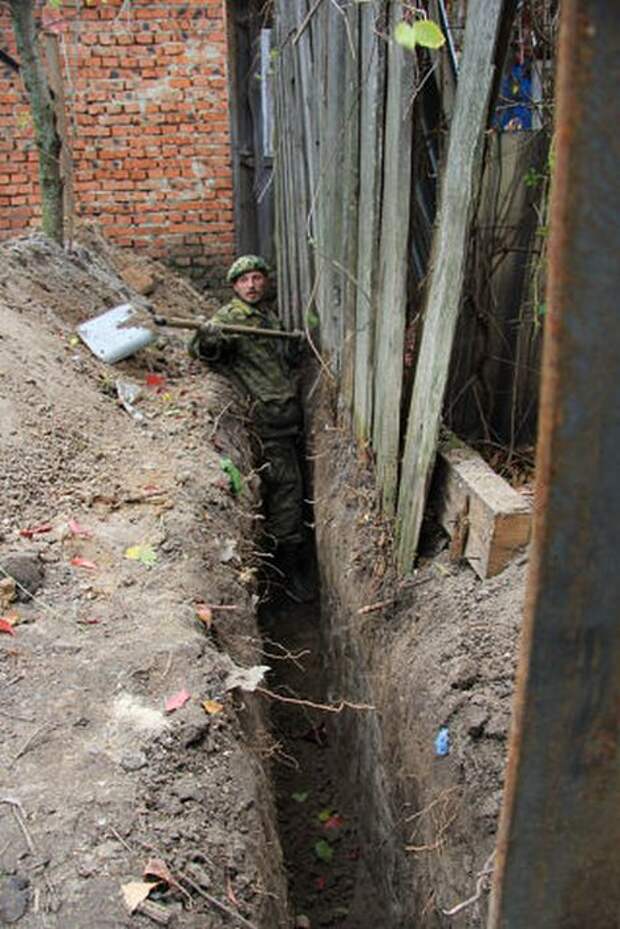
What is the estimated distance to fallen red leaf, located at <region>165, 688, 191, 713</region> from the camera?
233 centimetres

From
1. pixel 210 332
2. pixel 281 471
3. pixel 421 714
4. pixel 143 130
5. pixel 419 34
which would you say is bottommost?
pixel 281 471

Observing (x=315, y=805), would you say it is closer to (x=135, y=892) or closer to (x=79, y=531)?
(x=79, y=531)

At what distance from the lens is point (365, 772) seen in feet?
11.4

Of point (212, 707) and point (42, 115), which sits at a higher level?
point (42, 115)

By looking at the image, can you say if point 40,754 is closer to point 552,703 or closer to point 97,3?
point 552,703

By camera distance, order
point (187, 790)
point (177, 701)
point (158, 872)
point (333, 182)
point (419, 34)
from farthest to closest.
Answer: point (333, 182) < point (177, 701) < point (187, 790) < point (158, 872) < point (419, 34)

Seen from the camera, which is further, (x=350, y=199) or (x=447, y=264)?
(x=350, y=199)

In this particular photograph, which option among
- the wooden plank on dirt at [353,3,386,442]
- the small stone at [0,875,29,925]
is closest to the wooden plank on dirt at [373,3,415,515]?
the wooden plank on dirt at [353,3,386,442]

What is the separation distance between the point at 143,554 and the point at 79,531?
288mm

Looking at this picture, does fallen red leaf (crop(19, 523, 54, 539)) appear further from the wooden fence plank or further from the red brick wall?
the red brick wall

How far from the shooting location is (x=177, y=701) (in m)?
2.35

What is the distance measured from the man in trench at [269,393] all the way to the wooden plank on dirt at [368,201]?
2173 mm

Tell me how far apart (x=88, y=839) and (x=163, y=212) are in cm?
671

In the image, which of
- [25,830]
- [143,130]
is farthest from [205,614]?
[143,130]
